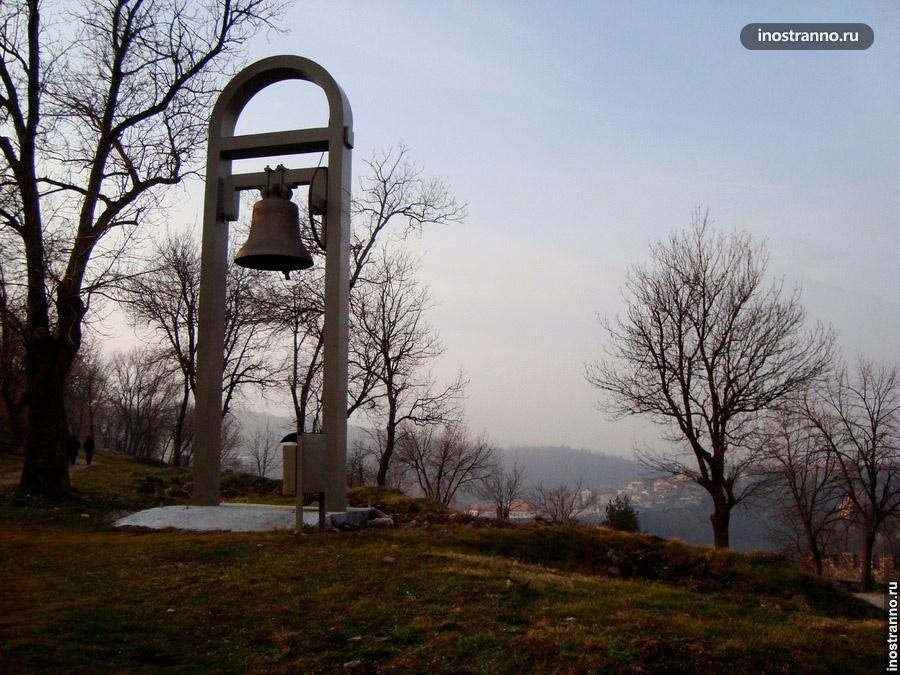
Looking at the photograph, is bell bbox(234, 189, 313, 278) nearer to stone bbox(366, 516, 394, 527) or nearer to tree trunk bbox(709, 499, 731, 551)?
stone bbox(366, 516, 394, 527)

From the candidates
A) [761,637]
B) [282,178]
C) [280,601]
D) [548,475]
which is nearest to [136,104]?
[282,178]

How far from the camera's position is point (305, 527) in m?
9.52

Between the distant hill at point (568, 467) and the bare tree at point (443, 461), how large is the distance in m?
10.3

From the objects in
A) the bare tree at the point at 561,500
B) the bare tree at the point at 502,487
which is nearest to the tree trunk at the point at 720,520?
the bare tree at the point at 561,500

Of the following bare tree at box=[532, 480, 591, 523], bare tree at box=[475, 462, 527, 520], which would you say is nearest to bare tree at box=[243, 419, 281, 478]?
bare tree at box=[475, 462, 527, 520]

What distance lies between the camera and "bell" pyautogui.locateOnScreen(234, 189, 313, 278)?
9.34 meters

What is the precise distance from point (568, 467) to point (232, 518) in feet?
186

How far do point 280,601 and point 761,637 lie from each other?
3631 mm

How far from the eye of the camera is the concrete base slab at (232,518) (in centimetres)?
980

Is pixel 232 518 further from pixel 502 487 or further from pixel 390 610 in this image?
pixel 502 487

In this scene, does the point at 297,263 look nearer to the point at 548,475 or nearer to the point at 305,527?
the point at 305,527

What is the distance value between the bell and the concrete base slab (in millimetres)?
3391

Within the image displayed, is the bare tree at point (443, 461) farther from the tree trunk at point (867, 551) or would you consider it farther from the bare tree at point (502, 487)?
the tree trunk at point (867, 551)

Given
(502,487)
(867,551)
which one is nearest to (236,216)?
(867,551)
